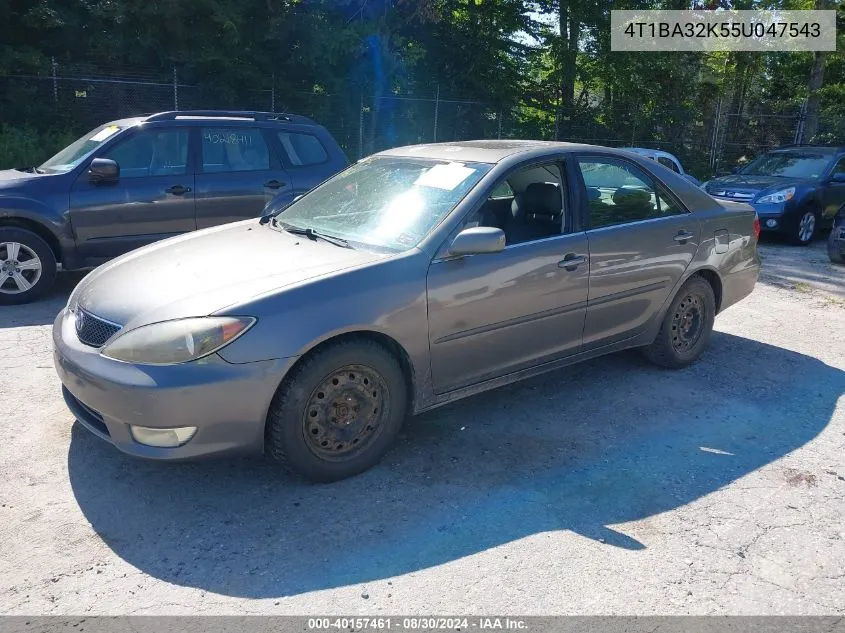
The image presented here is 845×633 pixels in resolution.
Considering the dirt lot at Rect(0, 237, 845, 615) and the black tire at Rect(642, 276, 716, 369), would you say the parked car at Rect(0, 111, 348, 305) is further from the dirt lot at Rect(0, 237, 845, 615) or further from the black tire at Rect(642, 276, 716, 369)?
the black tire at Rect(642, 276, 716, 369)

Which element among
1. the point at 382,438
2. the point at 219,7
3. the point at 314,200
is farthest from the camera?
the point at 219,7

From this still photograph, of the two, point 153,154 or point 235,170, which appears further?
point 235,170

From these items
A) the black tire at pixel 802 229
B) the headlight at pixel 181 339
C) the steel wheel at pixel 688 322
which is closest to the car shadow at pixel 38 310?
the headlight at pixel 181 339

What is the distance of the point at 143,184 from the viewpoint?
23.4ft

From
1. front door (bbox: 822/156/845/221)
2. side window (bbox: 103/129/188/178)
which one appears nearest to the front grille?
side window (bbox: 103/129/188/178)

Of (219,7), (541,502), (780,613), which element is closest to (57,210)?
(541,502)

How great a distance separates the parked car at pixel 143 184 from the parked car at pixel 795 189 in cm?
761

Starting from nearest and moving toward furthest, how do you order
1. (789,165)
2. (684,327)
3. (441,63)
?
(684,327)
(789,165)
(441,63)

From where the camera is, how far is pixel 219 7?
47.0ft

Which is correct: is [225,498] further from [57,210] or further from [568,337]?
[57,210]

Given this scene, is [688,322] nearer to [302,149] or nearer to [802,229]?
[302,149]

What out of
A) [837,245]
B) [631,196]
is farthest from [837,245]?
[631,196]

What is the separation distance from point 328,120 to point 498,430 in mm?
14119

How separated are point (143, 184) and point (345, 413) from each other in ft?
14.9
